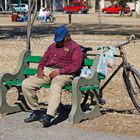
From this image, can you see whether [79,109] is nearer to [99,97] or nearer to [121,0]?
[99,97]

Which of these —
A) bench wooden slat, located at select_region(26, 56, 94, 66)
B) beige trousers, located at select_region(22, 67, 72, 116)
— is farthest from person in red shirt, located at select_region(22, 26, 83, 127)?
bench wooden slat, located at select_region(26, 56, 94, 66)

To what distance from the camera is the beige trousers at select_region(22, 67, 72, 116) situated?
24.0 feet

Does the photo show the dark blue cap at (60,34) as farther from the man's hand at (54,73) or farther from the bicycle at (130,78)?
the bicycle at (130,78)

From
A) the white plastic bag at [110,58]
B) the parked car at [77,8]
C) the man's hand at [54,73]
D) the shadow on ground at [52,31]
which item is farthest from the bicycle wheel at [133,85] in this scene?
the parked car at [77,8]

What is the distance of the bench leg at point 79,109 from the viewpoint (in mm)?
7405

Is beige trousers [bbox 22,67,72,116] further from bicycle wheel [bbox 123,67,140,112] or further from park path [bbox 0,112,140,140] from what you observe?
bicycle wheel [bbox 123,67,140,112]

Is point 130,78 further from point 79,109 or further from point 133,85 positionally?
point 79,109

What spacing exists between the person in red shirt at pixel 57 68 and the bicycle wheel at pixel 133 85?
852mm

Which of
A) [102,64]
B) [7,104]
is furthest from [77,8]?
[102,64]

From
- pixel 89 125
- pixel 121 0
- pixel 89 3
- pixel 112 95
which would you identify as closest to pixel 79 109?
pixel 89 125

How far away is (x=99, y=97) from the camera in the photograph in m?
8.12

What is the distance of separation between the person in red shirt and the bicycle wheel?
852 mm

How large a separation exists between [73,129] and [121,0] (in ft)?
198

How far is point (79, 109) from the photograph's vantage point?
24.7 feet
